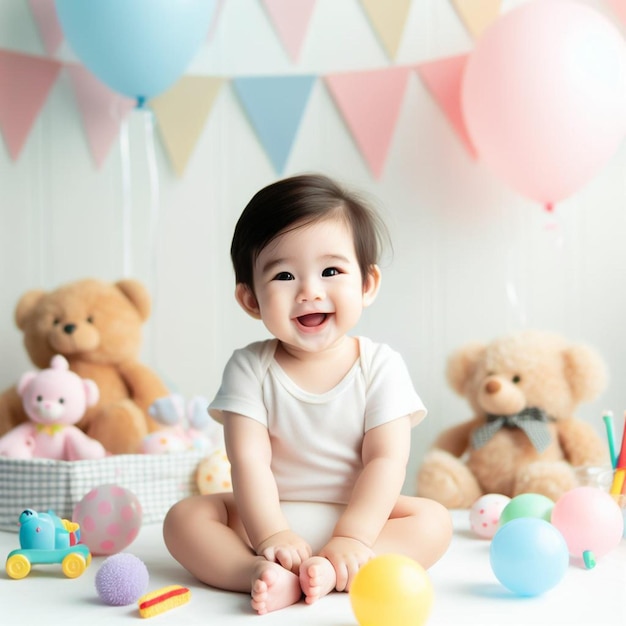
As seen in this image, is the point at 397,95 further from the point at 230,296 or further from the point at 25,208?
the point at 25,208

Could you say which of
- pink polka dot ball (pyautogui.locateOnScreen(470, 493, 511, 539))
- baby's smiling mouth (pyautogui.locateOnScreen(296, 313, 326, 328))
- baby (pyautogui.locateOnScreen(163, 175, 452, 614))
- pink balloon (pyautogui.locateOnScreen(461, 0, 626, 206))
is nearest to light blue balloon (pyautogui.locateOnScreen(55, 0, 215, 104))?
pink balloon (pyautogui.locateOnScreen(461, 0, 626, 206))

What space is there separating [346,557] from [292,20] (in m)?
1.55

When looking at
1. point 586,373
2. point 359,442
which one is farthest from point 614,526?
point 586,373

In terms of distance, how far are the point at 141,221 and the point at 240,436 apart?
1194 mm

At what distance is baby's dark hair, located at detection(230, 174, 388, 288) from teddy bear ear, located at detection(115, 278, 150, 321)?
2.71ft

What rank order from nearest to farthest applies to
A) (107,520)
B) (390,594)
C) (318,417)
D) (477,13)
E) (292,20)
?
1. (390,594)
2. (318,417)
3. (107,520)
4. (477,13)
5. (292,20)

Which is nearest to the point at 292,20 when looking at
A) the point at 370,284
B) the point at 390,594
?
the point at 370,284

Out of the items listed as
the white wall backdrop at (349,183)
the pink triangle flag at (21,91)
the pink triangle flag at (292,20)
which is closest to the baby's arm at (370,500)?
the white wall backdrop at (349,183)

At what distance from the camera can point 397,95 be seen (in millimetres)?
2246

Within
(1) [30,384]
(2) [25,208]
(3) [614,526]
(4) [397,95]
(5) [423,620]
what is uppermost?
(4) [397,95]

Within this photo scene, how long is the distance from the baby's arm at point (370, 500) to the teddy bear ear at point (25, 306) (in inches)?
41.8

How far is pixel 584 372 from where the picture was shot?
6.25 feet

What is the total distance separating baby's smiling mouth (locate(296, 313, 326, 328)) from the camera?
1.30 metres

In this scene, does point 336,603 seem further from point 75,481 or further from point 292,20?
point 292,20
